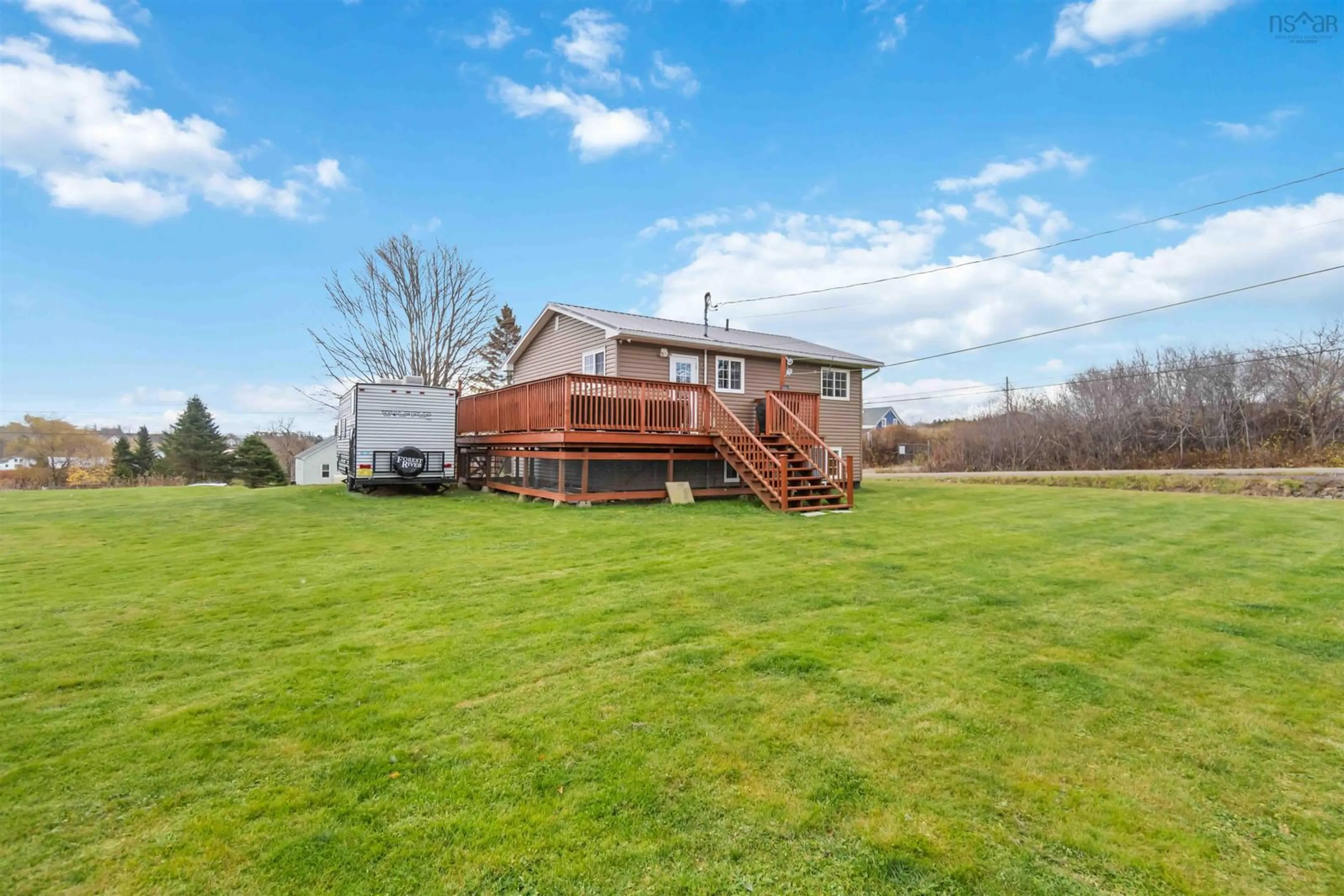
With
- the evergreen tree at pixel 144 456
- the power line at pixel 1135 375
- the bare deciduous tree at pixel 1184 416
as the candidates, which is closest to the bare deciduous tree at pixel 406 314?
the power line at pixel 1135 375

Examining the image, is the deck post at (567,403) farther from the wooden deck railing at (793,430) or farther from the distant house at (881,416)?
the distant house at (881,416)

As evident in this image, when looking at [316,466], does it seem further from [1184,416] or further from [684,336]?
[1184,416]

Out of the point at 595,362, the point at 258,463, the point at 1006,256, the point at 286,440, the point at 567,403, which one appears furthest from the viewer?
the point at 286,440

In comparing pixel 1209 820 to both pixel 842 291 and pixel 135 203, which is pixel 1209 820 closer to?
pixel 842 291

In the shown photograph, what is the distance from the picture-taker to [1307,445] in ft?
63.9

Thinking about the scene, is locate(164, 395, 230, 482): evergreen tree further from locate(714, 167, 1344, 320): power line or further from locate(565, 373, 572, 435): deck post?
locate(565, 373, 572, 435): deck post

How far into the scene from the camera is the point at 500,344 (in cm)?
3631

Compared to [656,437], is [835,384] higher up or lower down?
higher up

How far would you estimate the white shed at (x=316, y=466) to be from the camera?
43688mm

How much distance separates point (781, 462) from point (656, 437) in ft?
8.82

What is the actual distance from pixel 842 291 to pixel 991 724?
70.4 ft

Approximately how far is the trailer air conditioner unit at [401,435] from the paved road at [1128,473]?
1635cm

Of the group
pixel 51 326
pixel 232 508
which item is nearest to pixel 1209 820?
pixel 232 508

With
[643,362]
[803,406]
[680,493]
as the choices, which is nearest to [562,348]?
[643,362]
